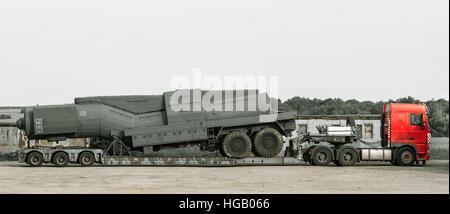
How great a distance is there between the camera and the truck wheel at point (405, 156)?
29.9 m

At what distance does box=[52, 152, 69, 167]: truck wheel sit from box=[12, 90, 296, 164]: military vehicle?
34.4 inches

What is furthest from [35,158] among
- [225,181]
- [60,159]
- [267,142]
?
[225,181]

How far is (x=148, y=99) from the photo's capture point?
3017cm

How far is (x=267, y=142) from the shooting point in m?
29.6

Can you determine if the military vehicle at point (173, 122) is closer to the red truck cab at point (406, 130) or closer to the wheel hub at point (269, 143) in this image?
the wheel hub at point (269, 143)

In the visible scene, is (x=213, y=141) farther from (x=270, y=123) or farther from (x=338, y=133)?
(x=338, y=133)

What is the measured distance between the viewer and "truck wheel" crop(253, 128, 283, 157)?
1165 inches

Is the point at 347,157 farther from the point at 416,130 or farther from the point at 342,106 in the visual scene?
the point at 342,106

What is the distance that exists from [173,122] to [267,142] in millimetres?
5138

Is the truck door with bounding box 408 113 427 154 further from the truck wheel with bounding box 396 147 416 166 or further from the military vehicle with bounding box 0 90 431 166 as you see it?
the truck wheel with bounding box 396 147 416 166

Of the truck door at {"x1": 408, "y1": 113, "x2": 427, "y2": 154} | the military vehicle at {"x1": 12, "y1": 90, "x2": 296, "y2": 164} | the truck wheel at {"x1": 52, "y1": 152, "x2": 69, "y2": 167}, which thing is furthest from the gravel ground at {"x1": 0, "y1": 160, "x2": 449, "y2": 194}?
the truck door at {"x1": 408, "y1": 113, "x2": 427, "y2": 154}

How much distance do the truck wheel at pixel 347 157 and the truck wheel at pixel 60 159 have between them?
1444 centimetres

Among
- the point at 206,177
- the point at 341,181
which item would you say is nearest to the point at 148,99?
the point at 206,177

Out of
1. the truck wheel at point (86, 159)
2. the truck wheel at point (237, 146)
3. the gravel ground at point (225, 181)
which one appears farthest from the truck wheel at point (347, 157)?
the truck wheel at point (86, 159)
